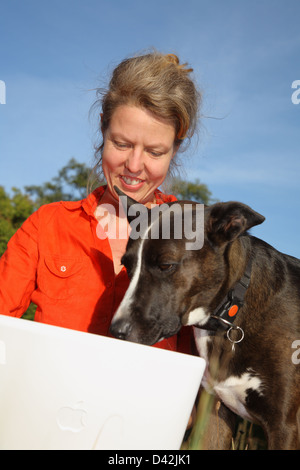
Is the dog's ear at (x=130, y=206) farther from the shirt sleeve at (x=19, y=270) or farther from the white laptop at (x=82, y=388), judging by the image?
the white laptop at (x=82, y=388)

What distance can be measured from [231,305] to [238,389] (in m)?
0.52

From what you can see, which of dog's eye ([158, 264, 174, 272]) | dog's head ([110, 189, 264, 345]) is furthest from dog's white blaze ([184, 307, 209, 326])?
dog's eye ([158, 264, 174, 272])

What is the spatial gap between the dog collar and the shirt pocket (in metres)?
1.02

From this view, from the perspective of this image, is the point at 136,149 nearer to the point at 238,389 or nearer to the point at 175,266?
the point at 175,266

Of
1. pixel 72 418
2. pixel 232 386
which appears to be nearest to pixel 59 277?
pixel 232 386

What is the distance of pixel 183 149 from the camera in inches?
154

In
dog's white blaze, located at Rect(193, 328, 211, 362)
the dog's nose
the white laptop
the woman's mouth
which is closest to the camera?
the white laptop

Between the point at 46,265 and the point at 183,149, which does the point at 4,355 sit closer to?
the point at 46,265

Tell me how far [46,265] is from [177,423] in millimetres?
1946

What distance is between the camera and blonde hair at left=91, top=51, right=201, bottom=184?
321 centimetres

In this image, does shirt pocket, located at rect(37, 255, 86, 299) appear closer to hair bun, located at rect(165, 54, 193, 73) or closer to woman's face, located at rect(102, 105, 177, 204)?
woman's face, located at rect(102, 105, 177, 204)

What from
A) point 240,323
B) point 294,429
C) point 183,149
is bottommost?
point 294,429

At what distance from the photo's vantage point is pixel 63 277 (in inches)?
122
